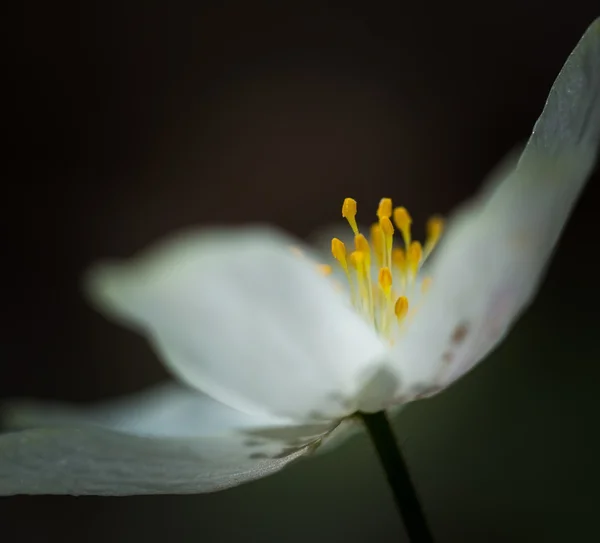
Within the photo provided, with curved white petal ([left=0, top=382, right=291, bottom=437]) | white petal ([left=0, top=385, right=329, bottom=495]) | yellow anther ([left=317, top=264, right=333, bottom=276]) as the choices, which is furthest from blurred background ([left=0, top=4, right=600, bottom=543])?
white petal ([left=0, top=385, right=329, bottom=495])

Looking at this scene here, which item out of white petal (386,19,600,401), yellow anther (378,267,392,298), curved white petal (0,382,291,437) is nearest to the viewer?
white petal (386,19,600,401)

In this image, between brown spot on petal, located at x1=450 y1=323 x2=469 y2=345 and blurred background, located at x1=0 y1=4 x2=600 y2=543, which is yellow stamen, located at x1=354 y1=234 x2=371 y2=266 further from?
blurred background, located at x1=0 y1=4 x2=600 y2=543

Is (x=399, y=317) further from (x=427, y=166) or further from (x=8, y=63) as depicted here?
(x=8, y=63)

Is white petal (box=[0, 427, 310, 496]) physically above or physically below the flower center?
below

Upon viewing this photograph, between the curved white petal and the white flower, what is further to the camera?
the curved white petal

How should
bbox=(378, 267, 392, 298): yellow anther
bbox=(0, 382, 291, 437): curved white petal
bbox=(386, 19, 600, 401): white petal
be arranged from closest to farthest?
bbox=(386, 19, 600, 401): white petal, bbox=(378, 267, 392, 298): yellow anther, bbox=(0, 382, 291, 437): curved white petal

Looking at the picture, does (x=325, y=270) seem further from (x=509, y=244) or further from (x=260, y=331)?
(x=509, y=244)

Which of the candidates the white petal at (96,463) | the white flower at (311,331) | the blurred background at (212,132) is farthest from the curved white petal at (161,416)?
the blurred background at (212,132)

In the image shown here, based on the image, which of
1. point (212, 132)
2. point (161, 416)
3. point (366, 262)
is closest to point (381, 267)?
point (366, 262)
